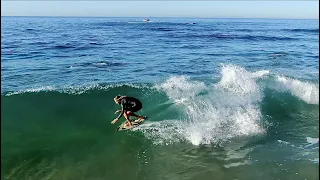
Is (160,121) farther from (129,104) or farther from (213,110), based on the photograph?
(129,104)

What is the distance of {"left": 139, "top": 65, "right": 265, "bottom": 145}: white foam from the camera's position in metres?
15.1

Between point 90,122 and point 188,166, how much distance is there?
6.62 m

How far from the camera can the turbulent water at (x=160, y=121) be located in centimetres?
1253

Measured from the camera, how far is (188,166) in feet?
41.1

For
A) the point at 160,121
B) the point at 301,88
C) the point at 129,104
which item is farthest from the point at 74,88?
the point at 301,88

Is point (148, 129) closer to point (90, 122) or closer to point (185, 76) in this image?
point (90, 122)

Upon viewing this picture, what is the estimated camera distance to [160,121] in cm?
1706

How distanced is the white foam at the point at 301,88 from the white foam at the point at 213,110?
6.27 feet

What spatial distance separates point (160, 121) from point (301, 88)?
981 centimetres

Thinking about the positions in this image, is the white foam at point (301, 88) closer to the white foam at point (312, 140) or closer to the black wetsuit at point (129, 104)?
the white foam at point (312, 140)

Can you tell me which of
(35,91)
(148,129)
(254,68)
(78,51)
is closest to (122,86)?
(35,91)

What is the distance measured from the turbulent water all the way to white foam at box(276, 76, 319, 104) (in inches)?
2.5

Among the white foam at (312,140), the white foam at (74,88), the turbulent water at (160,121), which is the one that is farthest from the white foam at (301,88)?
the white foam at (74,88)

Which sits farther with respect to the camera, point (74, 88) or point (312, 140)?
point (74, 88)
